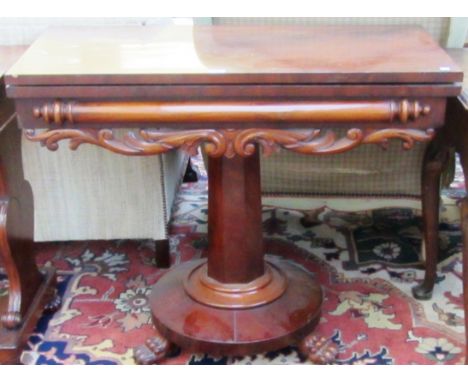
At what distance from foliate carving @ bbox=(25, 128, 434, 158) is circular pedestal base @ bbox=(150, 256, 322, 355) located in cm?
40

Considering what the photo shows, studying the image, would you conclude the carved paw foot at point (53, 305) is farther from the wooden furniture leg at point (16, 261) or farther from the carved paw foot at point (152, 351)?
the carved paw foot at point (152, 351)

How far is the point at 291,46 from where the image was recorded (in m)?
1.05

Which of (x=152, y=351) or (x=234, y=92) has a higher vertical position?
(x=234, y=92)

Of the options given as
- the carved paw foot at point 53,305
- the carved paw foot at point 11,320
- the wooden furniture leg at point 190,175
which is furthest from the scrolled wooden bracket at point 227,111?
the wooden furniture leg at point 190,175

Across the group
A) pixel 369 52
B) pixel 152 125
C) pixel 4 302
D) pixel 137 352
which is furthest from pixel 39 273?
pixel 369 52

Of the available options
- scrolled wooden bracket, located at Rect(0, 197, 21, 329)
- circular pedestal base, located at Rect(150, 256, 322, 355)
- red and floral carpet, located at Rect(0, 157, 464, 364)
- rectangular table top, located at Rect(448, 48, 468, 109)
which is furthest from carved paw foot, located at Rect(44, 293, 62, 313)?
rectangular table top, located at Rect(448, 48, 468, 109)

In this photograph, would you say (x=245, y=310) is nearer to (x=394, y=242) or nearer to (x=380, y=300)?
(x=380, y=300)

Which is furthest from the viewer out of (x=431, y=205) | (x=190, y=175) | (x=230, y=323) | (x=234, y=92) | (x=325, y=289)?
(x=190, y=175)

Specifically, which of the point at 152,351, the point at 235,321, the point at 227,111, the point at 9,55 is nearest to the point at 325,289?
the point at 235,321

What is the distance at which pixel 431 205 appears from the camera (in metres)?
1.33

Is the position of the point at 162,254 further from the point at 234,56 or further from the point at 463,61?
the point at 463,61

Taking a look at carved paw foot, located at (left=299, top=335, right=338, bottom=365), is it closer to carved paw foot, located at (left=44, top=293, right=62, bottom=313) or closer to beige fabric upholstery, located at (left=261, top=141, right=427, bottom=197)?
beige fabric upholstery, located at (left=261, top=141, right=427, bottom=197)

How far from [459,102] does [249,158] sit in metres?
0.37

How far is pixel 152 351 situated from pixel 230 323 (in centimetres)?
17
